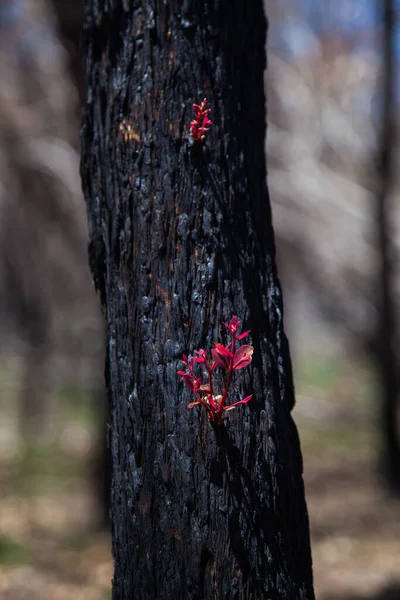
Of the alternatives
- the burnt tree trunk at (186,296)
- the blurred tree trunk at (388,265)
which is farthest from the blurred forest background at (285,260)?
the burnt tree trunk at (186,296)

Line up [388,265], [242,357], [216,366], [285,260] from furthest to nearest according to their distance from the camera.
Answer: [285,260] → [388,265] → [216,366] → [242,357]

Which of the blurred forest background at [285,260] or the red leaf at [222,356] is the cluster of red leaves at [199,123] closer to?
the red leaf at [222,356]

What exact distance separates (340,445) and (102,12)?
27.9 ft

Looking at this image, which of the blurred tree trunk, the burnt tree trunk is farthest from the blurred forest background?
the burnt tree trunk

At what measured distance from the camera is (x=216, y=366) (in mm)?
2043

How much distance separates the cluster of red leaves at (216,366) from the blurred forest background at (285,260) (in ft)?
12.3

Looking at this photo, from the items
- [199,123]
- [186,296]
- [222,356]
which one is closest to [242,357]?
[222,356]

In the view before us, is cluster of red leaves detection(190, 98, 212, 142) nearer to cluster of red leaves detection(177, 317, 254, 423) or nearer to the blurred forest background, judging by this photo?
cluster of red leaves detection(177, 317, 254, 423)

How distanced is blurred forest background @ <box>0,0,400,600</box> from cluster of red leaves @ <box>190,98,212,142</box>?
162 inches

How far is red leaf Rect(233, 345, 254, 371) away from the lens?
1.91 meters

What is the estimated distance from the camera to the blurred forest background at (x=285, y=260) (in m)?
6.28

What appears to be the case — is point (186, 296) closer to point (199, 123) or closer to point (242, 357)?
point (242, 357)

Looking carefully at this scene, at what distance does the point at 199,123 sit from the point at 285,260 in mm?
6925

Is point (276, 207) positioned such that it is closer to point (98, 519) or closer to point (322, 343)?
point (98, 519)
